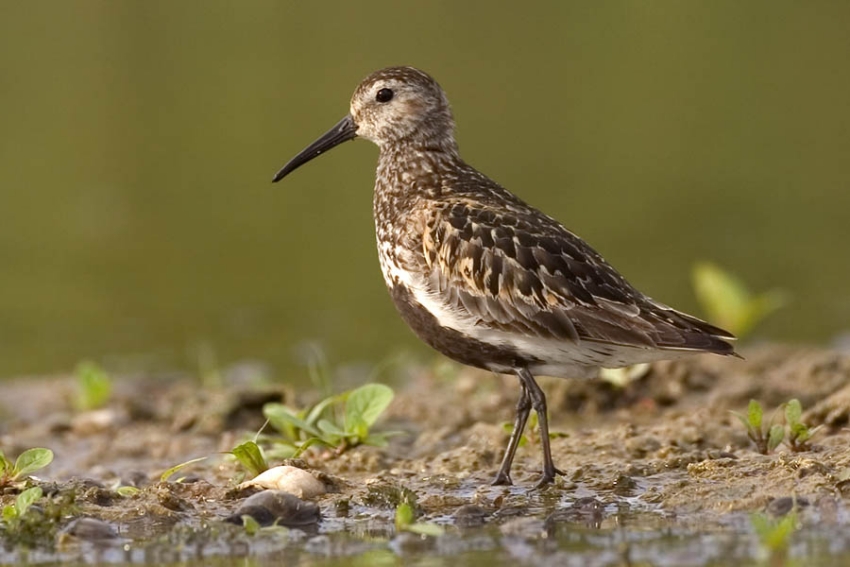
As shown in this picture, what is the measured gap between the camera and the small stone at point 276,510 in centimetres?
654

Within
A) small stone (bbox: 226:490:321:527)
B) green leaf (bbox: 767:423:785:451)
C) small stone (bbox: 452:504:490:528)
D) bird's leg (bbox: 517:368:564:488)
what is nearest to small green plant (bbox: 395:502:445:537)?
small stone (bbox: 452:504:490:528)

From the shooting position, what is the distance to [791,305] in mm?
13898

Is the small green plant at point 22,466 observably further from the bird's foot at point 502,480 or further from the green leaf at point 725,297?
the green leaf at point 725,297

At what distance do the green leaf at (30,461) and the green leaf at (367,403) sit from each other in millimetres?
1675

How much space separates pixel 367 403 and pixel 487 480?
33.8 inches

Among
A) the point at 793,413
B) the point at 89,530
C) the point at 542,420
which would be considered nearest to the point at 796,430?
the point at 793,413

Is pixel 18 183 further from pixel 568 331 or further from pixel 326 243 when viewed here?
pixel 568 331

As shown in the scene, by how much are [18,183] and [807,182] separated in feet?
31.9

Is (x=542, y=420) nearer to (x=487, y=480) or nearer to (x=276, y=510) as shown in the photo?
(x=487, y=480)

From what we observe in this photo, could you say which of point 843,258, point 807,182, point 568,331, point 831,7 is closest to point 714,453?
point 568,331

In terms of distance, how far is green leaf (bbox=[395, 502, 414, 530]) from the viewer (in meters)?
6.33

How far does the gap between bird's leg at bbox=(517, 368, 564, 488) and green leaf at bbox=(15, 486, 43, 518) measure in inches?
93.9

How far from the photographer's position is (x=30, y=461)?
724 cm

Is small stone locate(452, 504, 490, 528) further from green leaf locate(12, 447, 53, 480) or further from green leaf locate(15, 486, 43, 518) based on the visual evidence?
green leaf locate(12, 447, 53, 480)
